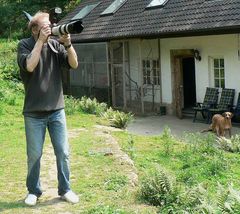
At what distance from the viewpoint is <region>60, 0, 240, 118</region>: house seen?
15.1m

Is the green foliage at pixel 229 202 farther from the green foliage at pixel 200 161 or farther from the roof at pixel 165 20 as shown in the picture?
the roof at pixel 165 20

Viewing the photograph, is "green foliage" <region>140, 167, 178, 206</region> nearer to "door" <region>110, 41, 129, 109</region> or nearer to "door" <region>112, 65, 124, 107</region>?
"door" <region>110, 41, 129, 109</region>

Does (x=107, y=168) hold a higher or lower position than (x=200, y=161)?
higher

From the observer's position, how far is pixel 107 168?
7.24 metres

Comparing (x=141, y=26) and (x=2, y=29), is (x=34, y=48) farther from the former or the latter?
(x=2, y=29)

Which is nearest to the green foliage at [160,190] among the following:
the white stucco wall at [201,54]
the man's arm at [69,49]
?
the man's arm at [69,49]

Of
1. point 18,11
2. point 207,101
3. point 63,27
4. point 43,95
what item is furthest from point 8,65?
point 63,27

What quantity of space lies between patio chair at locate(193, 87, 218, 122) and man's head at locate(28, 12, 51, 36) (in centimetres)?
1069

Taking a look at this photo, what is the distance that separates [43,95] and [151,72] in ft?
46.0

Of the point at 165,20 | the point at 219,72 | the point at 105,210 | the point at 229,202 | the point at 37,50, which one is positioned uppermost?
the point at 165,20

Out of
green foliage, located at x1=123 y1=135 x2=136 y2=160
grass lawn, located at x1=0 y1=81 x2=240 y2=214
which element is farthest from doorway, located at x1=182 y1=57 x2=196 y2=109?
green foliage, located at x1=123 y1=135 x2=136 y2=160

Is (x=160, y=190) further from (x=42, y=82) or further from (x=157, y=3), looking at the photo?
(x=157, y=3)

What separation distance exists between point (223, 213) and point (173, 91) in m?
13.1

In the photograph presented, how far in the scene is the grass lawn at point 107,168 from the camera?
5.55 meters
